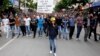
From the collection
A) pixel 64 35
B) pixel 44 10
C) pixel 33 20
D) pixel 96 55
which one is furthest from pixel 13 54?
pixel 33 20

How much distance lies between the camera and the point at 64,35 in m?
25.0

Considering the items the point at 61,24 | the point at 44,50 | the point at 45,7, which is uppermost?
the point at 45,7

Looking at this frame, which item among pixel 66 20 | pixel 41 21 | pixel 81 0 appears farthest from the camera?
pixel 81 0

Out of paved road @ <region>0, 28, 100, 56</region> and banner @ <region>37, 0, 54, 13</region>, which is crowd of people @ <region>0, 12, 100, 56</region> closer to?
banner @ <region>37, 0, 54, 13</region>

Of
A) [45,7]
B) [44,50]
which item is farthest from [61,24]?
[44,50]

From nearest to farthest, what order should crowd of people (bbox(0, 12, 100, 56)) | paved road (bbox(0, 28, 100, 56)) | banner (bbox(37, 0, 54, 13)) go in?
paved road (bbox(0, 28, 100, 56))
banner (bbox(37, 0, 54, 13))
crowd of people (bbox(0, 12, 100, 56))

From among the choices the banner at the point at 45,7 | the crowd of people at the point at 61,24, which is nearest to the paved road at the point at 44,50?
the banner at the point at 45,7

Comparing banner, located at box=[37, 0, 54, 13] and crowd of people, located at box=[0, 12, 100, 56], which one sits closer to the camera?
banner, located at box=[37, 0, 54, 13]

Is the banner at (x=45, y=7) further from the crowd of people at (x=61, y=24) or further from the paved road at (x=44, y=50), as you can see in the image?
the paved road at (x=44, y=50)

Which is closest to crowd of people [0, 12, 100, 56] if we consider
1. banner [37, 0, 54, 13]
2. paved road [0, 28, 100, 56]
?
banner [37, 0, 54, 13]

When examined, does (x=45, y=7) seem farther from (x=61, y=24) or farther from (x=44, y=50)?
(x=44, y=50)

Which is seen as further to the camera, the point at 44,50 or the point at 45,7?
the point at 45,7

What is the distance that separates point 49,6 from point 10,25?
507 cm

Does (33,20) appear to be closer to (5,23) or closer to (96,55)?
(5,23)
